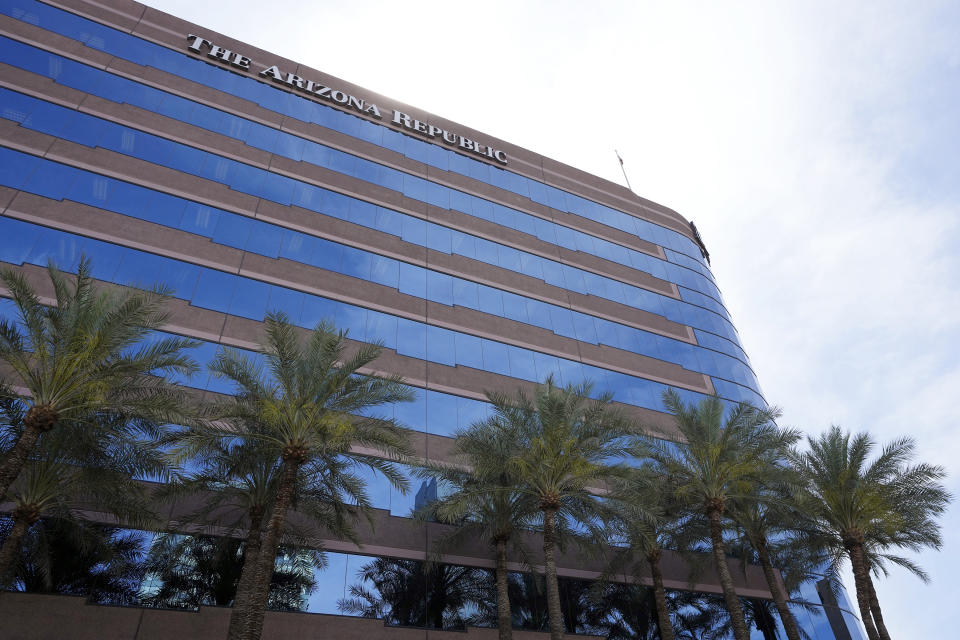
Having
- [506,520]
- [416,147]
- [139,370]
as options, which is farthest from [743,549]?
[416,147]

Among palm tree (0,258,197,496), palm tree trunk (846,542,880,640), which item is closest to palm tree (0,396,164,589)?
palm tree (0,258,197,496)

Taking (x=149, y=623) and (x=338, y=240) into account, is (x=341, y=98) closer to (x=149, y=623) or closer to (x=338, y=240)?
(x=338, y=240)

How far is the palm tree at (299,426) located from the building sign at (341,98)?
19508mm

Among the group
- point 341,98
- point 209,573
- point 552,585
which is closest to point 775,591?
point 552,585

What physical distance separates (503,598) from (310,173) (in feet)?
70.0

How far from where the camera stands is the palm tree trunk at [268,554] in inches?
591

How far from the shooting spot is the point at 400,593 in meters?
20.7

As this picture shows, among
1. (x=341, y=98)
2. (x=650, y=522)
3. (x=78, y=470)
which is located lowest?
(x=650, y=522)

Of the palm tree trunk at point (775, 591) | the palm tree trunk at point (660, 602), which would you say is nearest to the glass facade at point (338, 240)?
the palm tree trunk at point (660, 602)

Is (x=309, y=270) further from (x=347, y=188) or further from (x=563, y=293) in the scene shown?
(x=563, y=293)

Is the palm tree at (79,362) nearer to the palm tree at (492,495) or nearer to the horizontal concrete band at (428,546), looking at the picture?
the horizontal concrete band at (428,546)

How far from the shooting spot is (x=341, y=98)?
34.9 metres

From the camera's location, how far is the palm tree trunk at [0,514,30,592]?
45.9 feet

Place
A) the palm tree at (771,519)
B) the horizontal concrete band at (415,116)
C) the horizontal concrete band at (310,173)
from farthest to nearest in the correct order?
1. the horizontal concrete band at (415,116)
2. the horizontal concrete band at (310,173)
3. the palm tree at (771,519)
